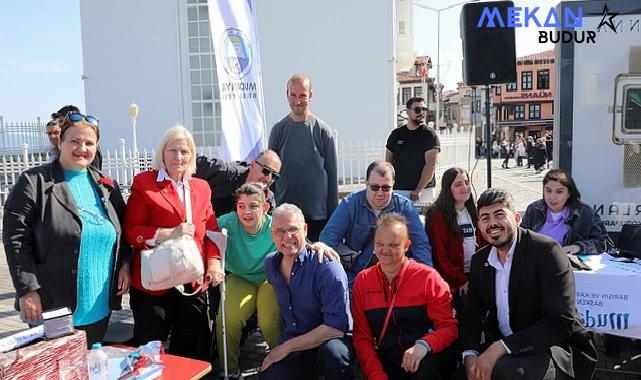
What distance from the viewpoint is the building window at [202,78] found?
1447cm

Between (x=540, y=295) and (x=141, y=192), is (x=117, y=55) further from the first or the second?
(x=540, y=295)

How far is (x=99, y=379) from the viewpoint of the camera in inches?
89.8

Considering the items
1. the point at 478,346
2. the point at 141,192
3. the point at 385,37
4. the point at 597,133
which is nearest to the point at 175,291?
the point at 141,192

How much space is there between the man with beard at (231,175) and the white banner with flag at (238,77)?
1127mm

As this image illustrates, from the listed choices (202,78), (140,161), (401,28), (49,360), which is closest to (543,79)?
(401,28)

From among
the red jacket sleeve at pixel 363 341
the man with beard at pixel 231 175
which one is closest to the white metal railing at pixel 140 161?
the man with beard at pixel 231 175

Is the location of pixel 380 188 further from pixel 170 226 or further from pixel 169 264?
pixel 169 264

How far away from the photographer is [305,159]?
4613 millimetres

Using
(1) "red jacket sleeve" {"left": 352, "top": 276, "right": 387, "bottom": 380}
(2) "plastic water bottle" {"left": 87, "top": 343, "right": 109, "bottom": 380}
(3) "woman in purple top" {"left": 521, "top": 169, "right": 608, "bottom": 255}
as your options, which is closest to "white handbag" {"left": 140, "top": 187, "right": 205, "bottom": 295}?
(2) "plastic water bottle" {"left": 87, "top": 343, "right": 109, "bottom": 380}

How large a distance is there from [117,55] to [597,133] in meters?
13.5

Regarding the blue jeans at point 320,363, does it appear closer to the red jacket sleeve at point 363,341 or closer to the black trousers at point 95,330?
the red jacket sleeve at point 363,341

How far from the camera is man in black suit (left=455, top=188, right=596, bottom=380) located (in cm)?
288

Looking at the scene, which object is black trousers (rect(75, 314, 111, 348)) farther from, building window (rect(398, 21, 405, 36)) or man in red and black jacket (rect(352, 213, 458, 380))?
building window (rect(398, 21, 405, 36))

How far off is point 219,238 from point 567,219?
278 centimetres
